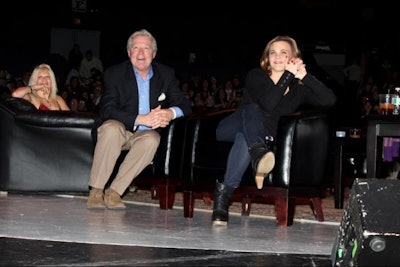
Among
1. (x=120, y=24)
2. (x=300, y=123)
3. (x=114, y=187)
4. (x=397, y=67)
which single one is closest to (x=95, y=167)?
(x=114, y=187)

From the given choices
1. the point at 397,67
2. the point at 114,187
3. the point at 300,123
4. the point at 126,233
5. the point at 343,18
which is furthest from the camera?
the point at 343,18

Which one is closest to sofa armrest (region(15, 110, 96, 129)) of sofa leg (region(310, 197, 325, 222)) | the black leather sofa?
the black leather sofa

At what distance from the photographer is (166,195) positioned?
5078 mm

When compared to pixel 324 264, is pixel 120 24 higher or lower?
higher

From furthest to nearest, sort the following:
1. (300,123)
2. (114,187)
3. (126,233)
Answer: (114,187), (300,123), (126,233)

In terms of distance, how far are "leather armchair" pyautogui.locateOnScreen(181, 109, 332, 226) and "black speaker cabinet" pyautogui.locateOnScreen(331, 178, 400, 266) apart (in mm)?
1688

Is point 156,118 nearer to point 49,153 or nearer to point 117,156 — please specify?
point 117,156

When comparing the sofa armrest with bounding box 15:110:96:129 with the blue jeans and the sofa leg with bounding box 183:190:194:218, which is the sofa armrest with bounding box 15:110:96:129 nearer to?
the sofa leg with bounding box 183:190:194:218

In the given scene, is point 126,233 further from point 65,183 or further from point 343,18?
point 343,18

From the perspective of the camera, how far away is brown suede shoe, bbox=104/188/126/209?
4.91m

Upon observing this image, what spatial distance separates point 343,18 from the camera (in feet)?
59.6

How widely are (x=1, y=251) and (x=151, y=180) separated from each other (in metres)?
1.99

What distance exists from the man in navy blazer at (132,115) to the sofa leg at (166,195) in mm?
188

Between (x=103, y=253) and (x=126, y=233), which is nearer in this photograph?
(x=103, y=253)
